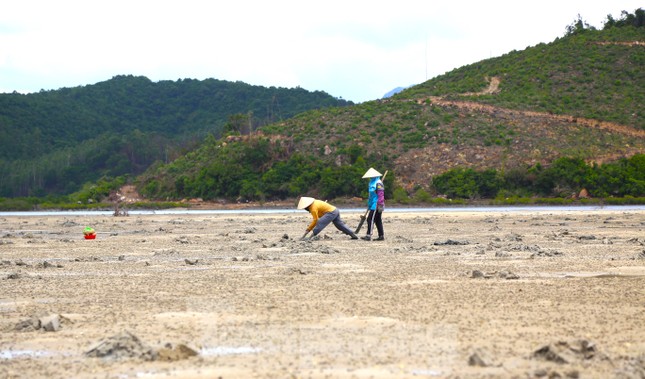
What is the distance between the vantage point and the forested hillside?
95.9 metres

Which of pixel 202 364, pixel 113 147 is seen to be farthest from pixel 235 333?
pixel 113 147

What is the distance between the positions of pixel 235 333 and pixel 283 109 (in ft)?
409

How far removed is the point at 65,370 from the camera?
21.9 ft

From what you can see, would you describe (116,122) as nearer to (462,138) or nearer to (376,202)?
(462,138)

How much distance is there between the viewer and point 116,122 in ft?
423

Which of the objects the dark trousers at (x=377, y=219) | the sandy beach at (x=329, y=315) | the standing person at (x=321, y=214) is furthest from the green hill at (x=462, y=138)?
the sandy beach at (x=329, y=315)

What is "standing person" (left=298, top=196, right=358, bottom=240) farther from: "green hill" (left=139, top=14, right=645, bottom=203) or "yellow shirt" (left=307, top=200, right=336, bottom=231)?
"green hill" (left=139, top=14, right=645, bottom=203)

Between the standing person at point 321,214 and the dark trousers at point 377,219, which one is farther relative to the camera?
the dark trousers at point 377,219

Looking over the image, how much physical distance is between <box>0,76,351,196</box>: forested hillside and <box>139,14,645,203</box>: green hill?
35.8ft

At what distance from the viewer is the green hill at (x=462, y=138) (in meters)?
65.1

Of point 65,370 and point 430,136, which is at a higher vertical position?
point 430,136

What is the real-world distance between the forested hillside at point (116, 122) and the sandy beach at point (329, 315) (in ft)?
225

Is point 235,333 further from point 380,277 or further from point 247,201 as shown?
point 247,201

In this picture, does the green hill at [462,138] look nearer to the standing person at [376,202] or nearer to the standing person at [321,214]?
the standing person at [376,202]
